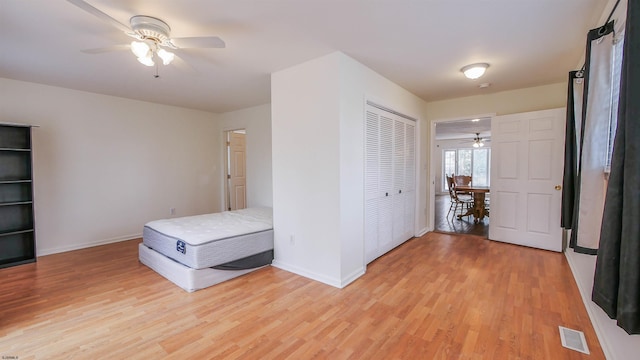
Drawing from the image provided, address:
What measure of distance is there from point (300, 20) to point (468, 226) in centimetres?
498

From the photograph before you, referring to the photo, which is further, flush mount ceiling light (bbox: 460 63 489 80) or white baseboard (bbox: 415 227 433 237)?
white baseboard (bbox: 415 227 433 237)

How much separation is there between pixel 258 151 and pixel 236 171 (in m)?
1.11

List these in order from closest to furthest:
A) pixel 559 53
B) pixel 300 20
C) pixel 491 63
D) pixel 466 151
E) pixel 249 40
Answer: pixel 300 20 < pixel 249 40 < pixel 559 53 < pixel 491 63 < pixel 466 151

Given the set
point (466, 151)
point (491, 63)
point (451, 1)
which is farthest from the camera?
point (466, 151)

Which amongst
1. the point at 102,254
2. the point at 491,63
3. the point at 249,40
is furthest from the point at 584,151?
the point at 102,254

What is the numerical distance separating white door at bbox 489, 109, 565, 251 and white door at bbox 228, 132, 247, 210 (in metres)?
4.65

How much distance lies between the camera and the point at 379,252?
3.60 metres

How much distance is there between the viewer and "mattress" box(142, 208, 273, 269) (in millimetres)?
2748

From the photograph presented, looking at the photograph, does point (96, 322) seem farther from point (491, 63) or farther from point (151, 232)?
point (491, 63)

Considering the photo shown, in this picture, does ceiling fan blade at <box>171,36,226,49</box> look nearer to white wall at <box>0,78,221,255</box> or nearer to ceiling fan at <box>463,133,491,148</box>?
white wall at <box>0,78,221,255</box>

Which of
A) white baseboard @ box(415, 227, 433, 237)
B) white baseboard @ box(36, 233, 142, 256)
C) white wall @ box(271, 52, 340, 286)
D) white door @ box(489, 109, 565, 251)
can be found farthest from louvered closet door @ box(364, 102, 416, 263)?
white baseboard @ box(36, 233, 142, 256)

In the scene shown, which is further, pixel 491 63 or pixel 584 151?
pixel 491 63

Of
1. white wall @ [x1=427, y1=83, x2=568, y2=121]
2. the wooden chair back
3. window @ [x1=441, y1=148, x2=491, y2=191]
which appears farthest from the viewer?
window @ [x1=441, y1=148, x2=491, y2=191]

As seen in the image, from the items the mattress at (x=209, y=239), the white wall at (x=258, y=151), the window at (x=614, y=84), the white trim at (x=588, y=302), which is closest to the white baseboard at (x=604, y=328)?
the white trim at (x=588, y=302)
